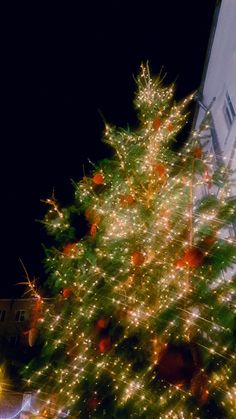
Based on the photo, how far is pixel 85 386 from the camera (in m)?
3.71

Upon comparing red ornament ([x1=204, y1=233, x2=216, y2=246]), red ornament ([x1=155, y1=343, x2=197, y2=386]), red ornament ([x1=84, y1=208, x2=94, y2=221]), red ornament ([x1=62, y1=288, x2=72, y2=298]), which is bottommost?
red ornament ([x1=155, y1=343, x2=197, y2=386])

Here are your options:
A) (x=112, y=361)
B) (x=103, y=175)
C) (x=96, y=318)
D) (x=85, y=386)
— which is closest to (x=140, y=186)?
(x=103, y=175)

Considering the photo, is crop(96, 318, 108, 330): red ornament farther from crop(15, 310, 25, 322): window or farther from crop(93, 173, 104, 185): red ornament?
crop(15, 310, 25, 322): window

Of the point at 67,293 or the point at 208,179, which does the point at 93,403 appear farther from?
the point at 208,179

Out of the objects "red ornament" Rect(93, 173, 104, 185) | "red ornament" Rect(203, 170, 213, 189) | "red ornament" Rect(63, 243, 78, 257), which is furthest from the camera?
"red ornament" Rect(63, 243, 78, 257)

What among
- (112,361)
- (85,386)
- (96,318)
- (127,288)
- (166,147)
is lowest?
(85,386)

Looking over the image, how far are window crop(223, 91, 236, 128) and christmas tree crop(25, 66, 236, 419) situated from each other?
323 cm

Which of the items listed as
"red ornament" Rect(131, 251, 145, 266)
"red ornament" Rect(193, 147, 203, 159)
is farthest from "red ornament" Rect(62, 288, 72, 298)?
"red ornament" Rect(193, 147, 203, 159)

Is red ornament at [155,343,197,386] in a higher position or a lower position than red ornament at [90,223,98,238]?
lower

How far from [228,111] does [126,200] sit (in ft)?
17.2

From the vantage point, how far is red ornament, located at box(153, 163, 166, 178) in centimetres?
474

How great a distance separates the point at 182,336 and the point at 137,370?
0.62 metres

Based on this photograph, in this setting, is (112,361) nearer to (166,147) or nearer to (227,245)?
(227,245)

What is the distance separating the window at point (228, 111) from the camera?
820 cm
